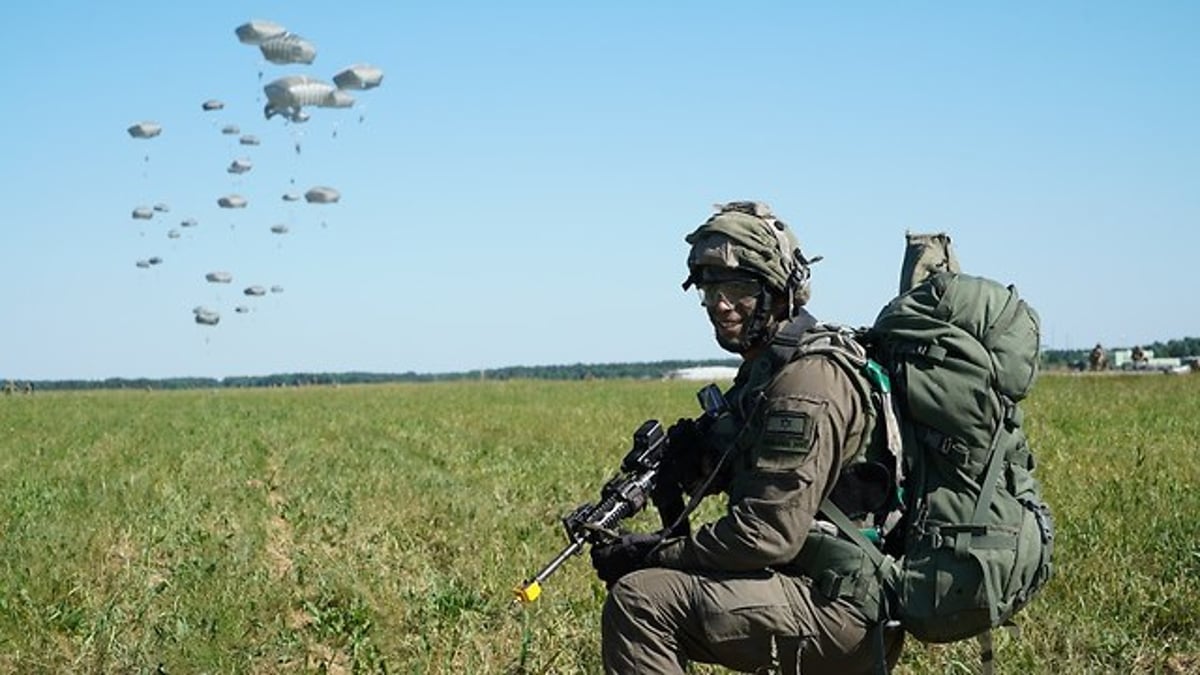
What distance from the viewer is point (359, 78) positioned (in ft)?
195

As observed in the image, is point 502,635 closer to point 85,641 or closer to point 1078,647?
point 85,641

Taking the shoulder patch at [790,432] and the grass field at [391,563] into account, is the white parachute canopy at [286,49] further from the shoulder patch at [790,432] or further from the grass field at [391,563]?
the shoulder patch at [790,432]

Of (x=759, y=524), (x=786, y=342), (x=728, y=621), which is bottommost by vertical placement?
(x=728, y=621)

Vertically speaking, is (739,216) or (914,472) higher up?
(739,216)

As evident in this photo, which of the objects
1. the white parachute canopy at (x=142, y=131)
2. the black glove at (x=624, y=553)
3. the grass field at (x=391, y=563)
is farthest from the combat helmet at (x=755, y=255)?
the white parachute canopy at (x=142, y=131)

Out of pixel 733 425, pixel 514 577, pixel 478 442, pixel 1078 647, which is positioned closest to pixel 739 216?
pixel 733 425

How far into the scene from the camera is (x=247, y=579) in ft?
30.7

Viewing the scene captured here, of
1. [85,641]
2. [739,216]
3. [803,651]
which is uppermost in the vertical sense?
[739,216]

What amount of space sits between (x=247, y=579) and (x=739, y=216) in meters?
5.77

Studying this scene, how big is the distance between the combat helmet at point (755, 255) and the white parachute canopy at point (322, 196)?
71.3 meters

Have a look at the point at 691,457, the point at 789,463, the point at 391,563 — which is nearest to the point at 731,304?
the point at 691,457

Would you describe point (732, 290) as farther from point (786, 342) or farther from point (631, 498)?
point (631, 498)

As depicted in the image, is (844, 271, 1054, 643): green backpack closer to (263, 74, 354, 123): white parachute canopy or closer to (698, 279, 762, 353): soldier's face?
(698, 279, 762, 353): soldier's face

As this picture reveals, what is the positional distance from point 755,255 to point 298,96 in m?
56.8
